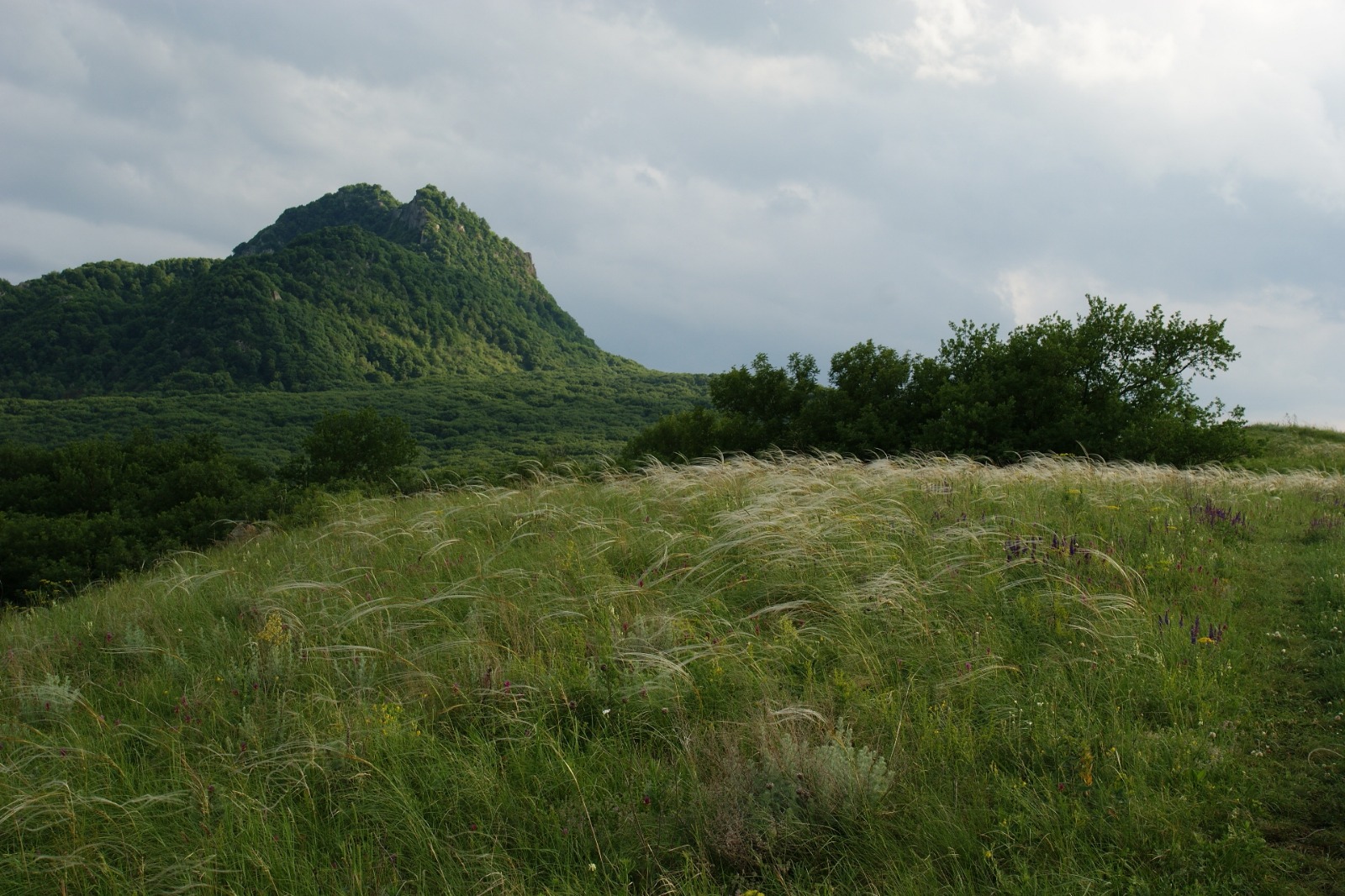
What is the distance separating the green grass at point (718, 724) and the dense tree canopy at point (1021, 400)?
18.4m

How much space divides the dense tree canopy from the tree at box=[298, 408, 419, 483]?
50.4ft

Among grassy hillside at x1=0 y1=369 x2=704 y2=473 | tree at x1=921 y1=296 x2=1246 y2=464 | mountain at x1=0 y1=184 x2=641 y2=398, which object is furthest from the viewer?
mountain at x1=0 y1=184 x2=641 y2=398

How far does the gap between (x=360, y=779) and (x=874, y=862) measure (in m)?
2.10

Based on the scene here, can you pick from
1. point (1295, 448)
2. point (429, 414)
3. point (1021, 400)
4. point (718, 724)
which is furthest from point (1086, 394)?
point (429, 414)

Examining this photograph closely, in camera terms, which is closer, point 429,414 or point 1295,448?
point 1295,448

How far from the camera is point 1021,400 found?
24.5 meters

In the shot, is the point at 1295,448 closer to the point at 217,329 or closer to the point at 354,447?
the point at 354,447

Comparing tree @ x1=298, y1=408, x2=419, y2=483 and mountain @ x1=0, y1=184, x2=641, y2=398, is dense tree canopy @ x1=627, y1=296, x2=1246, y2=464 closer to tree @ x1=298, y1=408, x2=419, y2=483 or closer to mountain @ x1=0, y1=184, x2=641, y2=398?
tree @ x1=298, y1=408, x2=419, y2=483

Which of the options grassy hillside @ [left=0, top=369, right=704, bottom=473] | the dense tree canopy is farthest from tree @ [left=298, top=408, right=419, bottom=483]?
grassy hillside @ [left=0, top=369, right=704, bottom=473]

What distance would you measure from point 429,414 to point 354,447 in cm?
10506

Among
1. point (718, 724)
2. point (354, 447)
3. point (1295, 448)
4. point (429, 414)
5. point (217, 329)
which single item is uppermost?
point (217, 329)

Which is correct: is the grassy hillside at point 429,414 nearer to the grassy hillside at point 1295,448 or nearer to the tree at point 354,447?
the tree at point 354,447

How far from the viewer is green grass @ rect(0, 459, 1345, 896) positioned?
8.34 ft

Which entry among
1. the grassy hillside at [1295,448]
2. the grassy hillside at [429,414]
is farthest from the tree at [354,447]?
the grassy hillside at [429,414]
